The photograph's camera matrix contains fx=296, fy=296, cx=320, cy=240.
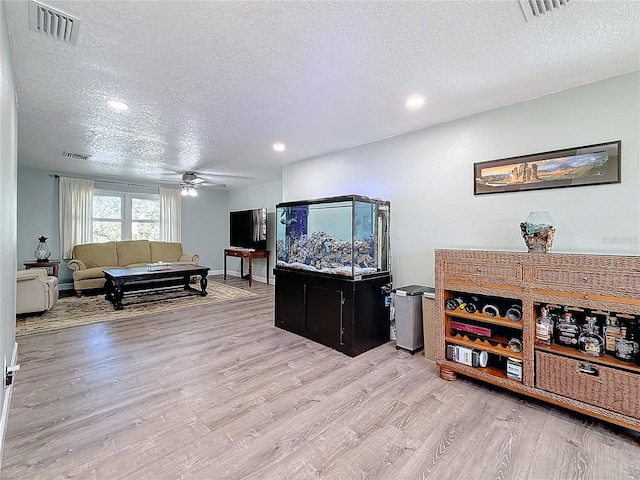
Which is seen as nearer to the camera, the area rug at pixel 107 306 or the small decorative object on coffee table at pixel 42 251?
the area rug at pixel 107 306

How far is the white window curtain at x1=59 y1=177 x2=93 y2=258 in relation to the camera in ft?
19.7

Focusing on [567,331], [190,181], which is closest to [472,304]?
[567,331]

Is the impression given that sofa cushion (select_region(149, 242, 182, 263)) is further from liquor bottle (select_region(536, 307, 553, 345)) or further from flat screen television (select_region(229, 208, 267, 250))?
liquor bottle (select_region(536, 307, 553, 345))

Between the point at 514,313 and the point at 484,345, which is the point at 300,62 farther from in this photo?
the point at 484,345

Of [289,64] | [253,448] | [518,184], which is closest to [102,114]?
[289,64]

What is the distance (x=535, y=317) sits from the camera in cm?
216

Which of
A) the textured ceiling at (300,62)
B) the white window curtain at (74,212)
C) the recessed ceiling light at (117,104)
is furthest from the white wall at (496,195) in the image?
the white window curtain at (74,212)

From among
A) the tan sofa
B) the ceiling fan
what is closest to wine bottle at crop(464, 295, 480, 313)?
the ceiling fan

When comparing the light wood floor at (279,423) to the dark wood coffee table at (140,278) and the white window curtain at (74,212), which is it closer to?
the dark wood coffee table at (140,278)

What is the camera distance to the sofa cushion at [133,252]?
6.45m

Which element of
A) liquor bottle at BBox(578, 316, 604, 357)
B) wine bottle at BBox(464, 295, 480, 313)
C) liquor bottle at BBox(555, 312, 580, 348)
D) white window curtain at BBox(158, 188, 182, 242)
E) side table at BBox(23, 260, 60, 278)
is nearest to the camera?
liquor bottle at BBox(578, 316, 604, 357)

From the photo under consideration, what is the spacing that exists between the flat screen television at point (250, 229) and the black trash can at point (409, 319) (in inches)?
170

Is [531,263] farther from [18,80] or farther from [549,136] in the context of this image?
[18,80]

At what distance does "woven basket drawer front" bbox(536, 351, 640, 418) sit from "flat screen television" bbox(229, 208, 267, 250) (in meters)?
5.61
